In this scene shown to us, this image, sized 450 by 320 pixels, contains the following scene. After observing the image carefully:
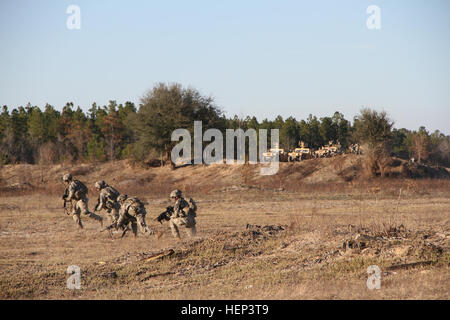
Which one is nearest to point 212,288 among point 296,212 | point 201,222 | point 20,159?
point 201,222

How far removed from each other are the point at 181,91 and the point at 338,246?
141 ft

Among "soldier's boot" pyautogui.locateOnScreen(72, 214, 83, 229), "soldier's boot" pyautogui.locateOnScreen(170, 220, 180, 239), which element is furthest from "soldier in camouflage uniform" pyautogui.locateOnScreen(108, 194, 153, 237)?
"soldier's boot" pyautogui.locateOnScreen(72, 214, 83, 229)

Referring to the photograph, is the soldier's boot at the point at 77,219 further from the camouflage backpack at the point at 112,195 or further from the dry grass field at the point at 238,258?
the camouflage backpack at the point at 112,195

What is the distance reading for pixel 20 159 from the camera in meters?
76.2

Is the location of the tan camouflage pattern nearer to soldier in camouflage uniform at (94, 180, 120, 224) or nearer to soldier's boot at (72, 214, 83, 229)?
soldier's boot at (72, 214, 83, 229)

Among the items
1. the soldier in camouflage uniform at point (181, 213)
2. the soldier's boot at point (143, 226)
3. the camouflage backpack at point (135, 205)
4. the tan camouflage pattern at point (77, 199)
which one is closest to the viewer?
the soldier in camouflage uniform at point (181, 213)

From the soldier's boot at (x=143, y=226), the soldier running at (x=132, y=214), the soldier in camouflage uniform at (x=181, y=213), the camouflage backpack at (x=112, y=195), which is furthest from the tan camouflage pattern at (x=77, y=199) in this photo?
the soldier in camouflage uniform at (x=181, y=213)

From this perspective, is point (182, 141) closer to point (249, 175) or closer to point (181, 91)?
point (181, 91)

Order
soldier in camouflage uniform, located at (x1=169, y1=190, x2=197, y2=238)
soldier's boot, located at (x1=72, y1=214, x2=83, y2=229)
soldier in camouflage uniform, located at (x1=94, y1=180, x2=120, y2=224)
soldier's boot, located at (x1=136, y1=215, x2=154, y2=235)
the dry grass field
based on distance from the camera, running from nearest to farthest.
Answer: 1. the dry grass field
2. soldier in camouflage uniform, located at (x1=169, y1=190, x2=197, y2=238)
3. soldier's boot, located at (x1=136, y1=215, x2=154, y2=235)
4. soldier in camouflage uniform, located at (x1=94, y1=180, x2=120, y2=224)
5. soldier's boot, located at (x1=72, y1=214, x2=83, y2=229)

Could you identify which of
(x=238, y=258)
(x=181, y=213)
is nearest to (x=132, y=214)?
(x=181, y=213)

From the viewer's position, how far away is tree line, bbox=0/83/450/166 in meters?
51.5

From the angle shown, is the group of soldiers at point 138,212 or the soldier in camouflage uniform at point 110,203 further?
the soldier in camouflage uniform at point 110,203

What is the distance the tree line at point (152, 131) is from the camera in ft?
169

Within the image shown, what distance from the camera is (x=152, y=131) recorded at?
170 ft
